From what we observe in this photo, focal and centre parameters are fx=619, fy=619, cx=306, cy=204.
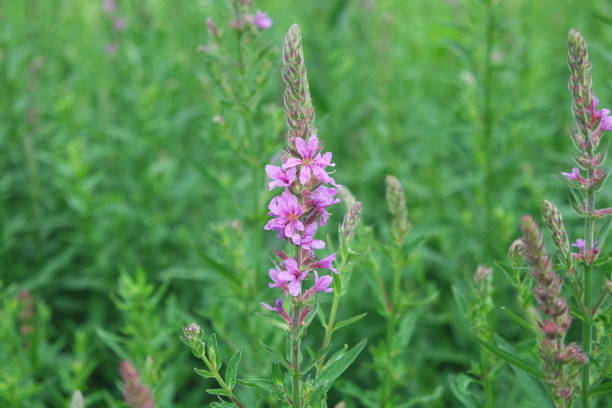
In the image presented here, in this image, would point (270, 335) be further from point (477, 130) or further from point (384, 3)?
point (384, 3)

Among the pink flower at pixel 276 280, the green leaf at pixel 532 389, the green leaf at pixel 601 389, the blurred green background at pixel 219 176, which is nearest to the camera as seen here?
the pink flower at pixel 276 280

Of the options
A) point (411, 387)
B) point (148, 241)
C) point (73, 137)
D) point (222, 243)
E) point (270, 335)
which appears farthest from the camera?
point (73, 137)

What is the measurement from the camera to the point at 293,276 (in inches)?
70.8

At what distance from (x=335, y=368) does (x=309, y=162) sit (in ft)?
2.21

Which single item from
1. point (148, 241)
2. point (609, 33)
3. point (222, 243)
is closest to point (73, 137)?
point (148, 241)

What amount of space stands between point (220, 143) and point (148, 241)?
1.58 m

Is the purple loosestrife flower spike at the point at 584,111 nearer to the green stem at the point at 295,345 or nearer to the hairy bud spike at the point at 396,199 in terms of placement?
the hairy bud spike at the point at 396,199

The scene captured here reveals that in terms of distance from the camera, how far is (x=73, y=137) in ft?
16.4

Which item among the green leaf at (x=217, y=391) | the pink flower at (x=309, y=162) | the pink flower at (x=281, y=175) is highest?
the pink flower at (x=309, y=162)

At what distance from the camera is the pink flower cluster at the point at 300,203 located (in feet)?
5.66

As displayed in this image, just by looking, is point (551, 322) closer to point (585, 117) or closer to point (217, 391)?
point (585, 117)

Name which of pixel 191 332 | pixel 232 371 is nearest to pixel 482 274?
pixel 232 371

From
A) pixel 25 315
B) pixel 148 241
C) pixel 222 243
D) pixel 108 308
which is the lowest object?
pixel 108 308

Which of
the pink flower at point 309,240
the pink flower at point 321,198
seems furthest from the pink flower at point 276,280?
the pink flower at point 321,198
